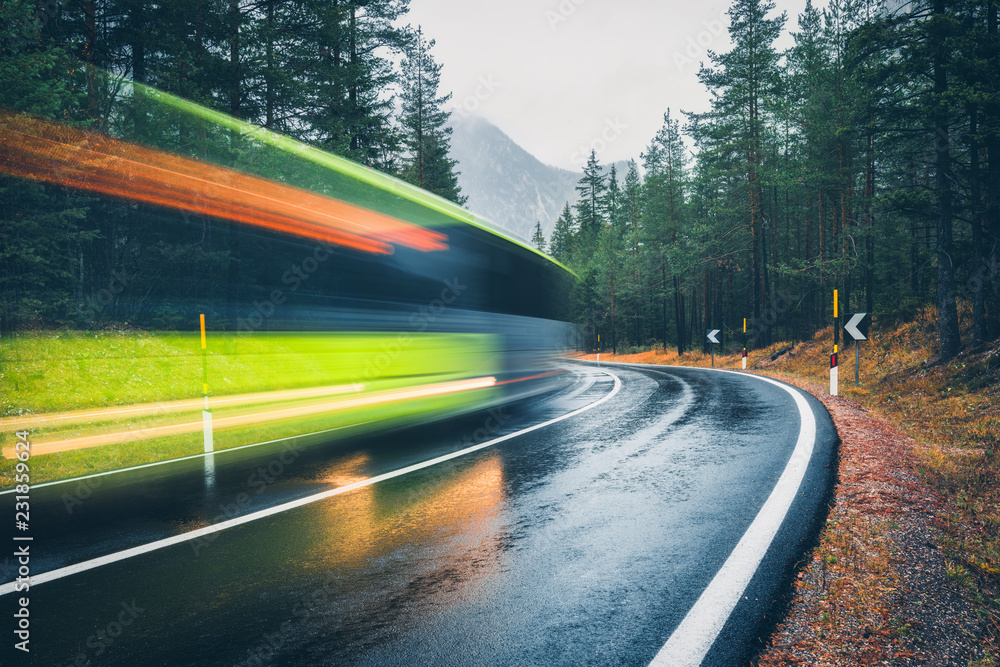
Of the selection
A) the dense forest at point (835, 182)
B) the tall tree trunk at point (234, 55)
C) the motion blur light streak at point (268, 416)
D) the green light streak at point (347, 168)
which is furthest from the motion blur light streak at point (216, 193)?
the dense forest at point (835, 182)

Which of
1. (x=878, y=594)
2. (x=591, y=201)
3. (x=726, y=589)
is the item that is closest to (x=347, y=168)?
(x=726, y=589)

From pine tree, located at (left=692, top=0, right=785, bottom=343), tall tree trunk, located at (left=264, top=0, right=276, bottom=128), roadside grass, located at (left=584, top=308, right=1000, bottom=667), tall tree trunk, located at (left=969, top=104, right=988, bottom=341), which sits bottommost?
roadside grass, located at (left=584, top=308, right=1000, bottom=667)

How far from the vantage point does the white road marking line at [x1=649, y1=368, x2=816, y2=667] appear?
2.42 meters

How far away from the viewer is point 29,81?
13.1 meters

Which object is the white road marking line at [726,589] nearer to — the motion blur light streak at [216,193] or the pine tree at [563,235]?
the motion blur light streak at [216,193]

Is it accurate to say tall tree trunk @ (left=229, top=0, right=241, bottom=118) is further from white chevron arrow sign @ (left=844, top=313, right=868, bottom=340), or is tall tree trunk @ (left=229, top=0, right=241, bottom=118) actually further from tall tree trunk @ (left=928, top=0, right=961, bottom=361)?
tall tree trunk @ (left=928, top=0, right=961, bottom=361)

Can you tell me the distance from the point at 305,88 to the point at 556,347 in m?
12.5

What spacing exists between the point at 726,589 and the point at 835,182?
28945 mm

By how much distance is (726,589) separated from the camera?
9.93 ft

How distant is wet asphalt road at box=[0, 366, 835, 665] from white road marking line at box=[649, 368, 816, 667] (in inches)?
2.2

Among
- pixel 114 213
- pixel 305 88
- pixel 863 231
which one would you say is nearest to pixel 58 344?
pixel 114 213

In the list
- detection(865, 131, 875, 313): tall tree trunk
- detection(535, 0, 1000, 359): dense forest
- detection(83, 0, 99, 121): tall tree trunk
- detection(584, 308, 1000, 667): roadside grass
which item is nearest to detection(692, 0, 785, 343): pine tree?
detection(535, 0, 1000, 359): dense forest

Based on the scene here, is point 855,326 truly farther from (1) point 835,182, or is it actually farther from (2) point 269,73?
(2) point 269,73

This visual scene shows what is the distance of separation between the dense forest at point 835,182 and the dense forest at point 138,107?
15.7 meters
